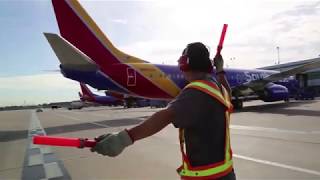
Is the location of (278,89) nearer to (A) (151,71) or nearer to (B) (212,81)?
(A) (151,71)

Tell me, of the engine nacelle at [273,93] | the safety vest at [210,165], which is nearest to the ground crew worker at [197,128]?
the safety vest at [210,165]

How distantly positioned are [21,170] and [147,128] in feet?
20.3

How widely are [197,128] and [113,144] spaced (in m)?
0.56

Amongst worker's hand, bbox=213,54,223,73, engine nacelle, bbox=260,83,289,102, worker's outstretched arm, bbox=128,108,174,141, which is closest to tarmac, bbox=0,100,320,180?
worker's hand, bbox=213,54,223,73

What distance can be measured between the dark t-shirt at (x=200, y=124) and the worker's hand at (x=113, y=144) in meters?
0.34

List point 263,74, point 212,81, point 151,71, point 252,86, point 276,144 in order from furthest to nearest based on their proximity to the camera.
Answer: point 263,74 < point 252,86 < point 151,71 < point 276,144 < point 212,81

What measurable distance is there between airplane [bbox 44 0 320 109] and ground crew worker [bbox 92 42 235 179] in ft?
49.2

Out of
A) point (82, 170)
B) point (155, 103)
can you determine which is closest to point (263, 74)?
point (155, 103)

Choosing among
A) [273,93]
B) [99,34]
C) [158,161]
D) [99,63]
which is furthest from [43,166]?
[273,93]

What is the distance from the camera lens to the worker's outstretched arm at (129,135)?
2252 millimetres

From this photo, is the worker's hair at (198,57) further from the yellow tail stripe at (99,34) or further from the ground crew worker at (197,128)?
the yellow tail stripe at (99,34)

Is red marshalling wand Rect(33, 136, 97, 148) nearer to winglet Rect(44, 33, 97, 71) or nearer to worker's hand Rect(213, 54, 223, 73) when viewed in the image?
worker's hand Rect(213, 54, 223, 73)

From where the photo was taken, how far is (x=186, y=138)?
7.97 ft

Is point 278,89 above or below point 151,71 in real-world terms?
below
